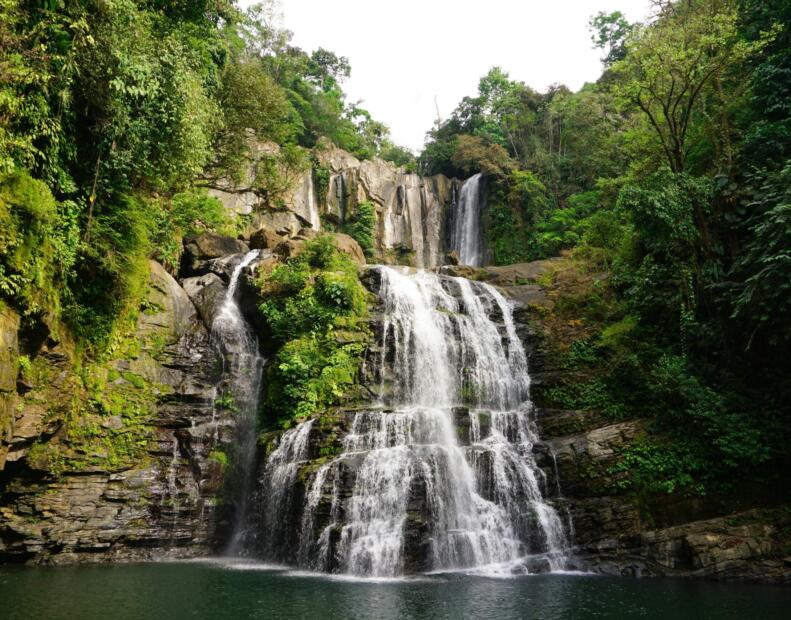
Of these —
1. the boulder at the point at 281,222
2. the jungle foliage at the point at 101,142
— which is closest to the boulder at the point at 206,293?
the jungle foliage at the point at 101,142

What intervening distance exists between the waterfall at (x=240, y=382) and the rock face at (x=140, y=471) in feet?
1.28

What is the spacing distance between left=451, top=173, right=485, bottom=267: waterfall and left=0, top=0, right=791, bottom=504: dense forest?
12.4 m

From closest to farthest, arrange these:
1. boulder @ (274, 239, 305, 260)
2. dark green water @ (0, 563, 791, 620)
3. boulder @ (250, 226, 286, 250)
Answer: dark green water @ (0, 563, 791, 620), boulder @ (274, 239, 305, 260), boulder @ (250, 226, 286, 250)

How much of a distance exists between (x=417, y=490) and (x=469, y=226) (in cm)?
2400

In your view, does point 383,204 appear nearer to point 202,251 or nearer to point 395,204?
point 395,204

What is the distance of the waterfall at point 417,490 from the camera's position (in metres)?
11.1

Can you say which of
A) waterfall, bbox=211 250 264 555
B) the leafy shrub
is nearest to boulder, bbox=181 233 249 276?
waterfall, bbox=211 250 264 555

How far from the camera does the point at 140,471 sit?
12977 mm

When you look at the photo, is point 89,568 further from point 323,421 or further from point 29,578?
point 323,421

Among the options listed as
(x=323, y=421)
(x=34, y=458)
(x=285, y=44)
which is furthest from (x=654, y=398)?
(x=285, y=44)

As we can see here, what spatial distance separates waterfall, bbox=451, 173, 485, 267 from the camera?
1262 inches

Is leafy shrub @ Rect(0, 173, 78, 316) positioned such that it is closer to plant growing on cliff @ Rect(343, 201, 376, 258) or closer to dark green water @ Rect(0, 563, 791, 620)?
dark green water @ Rect(0, 563, 791, 620)

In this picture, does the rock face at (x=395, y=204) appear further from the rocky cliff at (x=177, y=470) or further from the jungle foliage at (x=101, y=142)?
the rocky cliff at (x=177, y=470)

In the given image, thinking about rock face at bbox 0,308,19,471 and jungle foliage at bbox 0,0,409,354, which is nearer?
rock face at bbox 0,308,19,471
